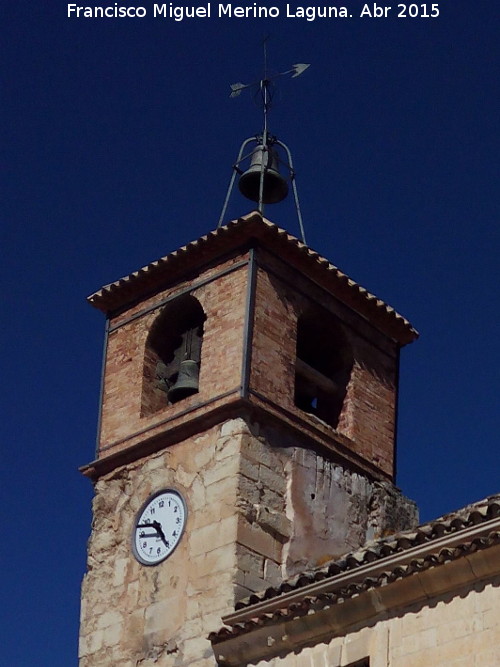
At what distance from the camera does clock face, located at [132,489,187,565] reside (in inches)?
580

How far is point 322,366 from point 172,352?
1.71 metres

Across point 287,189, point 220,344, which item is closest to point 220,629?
point 220,344

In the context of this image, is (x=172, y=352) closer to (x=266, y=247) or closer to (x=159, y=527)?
(x=266, y=247)

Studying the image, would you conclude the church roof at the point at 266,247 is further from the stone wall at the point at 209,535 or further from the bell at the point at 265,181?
the stone wall at the point at 209,535

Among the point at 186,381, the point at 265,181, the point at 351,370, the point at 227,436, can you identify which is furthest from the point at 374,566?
the point at 265,181

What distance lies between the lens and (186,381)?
15.7 m

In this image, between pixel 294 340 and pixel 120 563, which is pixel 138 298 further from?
pixel 120 563

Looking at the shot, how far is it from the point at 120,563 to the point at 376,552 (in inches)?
144

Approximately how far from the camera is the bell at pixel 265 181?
57.2 ft

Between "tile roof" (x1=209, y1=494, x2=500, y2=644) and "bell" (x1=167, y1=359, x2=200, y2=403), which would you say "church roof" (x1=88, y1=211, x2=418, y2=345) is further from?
"tile roof" (x1=209, y1=494, x2=500, y2=644)

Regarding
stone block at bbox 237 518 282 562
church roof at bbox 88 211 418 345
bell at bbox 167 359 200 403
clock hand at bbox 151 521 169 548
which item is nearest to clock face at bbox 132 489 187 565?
clock hand at bbox 151 521 169 548

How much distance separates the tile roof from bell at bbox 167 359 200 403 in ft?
9.46

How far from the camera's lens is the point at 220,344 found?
15383 millimetres

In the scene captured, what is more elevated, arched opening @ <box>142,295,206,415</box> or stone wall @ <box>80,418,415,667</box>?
arched opening @ <box>142,295,206,415</box>
